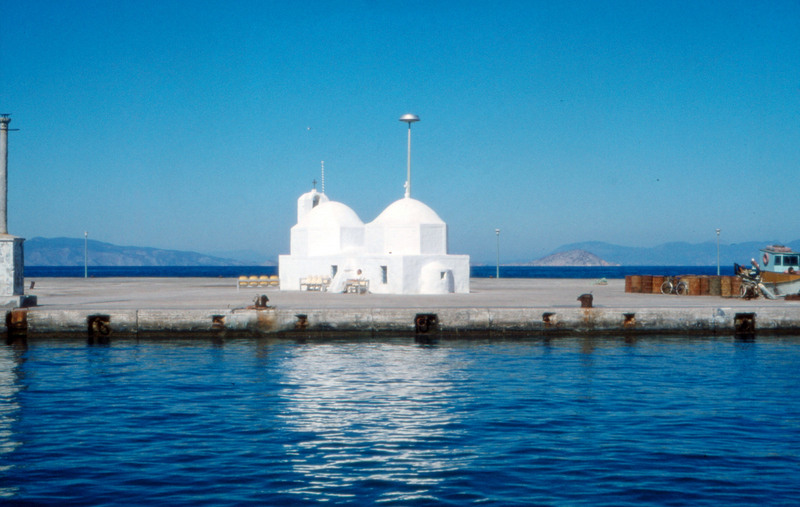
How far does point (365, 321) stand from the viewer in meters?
21.1

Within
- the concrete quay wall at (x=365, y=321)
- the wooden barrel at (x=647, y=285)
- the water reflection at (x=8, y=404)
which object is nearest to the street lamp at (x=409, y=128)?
the wooden barrel at (x=647, y=285)

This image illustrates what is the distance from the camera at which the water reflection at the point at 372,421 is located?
330 inches

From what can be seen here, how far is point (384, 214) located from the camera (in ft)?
120

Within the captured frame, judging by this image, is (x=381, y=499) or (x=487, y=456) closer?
(x=381, y=499)

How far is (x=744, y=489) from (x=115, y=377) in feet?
37.9

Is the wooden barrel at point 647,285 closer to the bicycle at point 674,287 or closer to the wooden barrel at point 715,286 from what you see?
the bicycle at point 674,287

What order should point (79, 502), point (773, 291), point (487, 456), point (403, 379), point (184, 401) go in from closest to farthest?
point (79, 502), point (487, 456), point (184, 401), point (403, 379), point (773, 291)

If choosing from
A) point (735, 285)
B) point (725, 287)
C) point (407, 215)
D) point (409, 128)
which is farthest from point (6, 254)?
point (735, 285)

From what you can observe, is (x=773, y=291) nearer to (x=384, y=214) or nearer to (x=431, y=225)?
(x=431, y=225)

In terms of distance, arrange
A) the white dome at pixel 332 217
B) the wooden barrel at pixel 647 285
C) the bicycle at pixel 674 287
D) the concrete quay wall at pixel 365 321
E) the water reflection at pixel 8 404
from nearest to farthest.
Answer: the water reflection at pixel 8 404, the concrete quay wall at pixel 365 321, the bicycle at pixel 674 287, the wooden barrel at pixel 647 285, the white dome at pixel 332 217

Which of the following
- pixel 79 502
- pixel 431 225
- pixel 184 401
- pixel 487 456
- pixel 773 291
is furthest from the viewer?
pixel 431 225

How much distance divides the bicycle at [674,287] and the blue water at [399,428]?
17.4 meters

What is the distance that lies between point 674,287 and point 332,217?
1777 cm

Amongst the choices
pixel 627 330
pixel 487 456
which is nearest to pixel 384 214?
pixel 627 330
